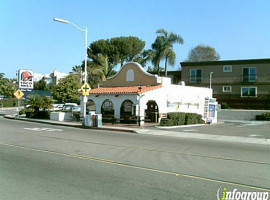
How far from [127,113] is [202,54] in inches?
2206

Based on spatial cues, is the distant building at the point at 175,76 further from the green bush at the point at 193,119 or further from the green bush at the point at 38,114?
the green bush at the point at 38,114

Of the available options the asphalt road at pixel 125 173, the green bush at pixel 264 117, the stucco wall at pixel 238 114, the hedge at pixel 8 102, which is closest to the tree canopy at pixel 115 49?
the hedge at pixel 8 102

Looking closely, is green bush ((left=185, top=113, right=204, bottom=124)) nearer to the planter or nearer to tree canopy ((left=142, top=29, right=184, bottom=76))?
the planter

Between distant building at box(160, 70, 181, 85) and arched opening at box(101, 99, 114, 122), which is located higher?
distant building at box(160, 70, 181, 85)

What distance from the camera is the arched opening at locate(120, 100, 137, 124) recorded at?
90.9ft

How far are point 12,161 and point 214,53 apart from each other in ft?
253

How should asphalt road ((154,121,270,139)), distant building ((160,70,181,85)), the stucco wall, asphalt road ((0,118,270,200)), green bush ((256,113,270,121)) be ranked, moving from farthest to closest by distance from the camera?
distant building ((160,70,181,85)) < the stucco wall < green bush ((256,113,270,121)) < asphalt road ((154,121,270,139)) < asphalt road ((0,118,270,200))

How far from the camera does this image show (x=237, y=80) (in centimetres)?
4688

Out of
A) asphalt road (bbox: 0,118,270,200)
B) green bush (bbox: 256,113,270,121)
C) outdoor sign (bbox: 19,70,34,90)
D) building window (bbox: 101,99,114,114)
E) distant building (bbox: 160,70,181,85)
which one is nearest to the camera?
asphalt road (bbox: 0,118,270,200)

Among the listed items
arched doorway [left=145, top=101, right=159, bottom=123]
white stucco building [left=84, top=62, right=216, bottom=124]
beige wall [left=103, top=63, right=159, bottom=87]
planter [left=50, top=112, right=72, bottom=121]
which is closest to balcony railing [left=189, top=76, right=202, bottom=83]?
white stucco building [left=84, top=62, right=216, bottom=124]

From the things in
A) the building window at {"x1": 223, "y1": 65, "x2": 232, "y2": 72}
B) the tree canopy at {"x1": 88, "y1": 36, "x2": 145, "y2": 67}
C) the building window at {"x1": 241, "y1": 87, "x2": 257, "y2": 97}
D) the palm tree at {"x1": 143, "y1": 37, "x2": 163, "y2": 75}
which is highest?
the tree canopy at {"x1": 88, "y1": 36, "x2": 145, "y2": 67}

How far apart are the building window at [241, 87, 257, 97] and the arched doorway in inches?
837

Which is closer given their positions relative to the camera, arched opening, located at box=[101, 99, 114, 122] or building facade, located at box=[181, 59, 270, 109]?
arched opening, located at box=[101, 99, 114, 122]

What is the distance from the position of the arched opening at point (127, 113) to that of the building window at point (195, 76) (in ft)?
70.0
